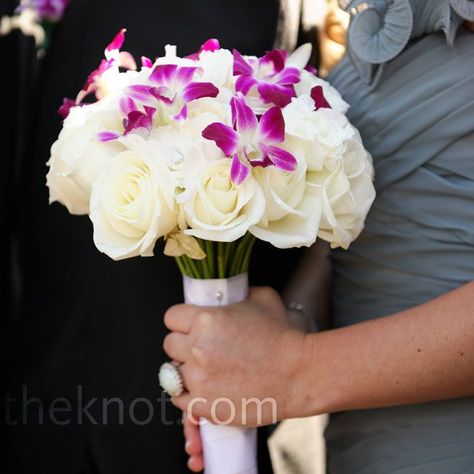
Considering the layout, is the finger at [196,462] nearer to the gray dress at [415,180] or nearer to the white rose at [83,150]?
the gray dress at [415,180]

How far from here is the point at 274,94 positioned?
1.31 meters

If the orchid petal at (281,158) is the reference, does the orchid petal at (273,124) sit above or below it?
above

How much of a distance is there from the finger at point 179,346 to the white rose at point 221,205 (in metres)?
0.30

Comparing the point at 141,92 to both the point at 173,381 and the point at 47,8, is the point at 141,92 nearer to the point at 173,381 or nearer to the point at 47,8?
the point at 173,381

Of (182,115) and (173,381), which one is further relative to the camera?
(173,381)

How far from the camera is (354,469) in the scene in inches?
61.7

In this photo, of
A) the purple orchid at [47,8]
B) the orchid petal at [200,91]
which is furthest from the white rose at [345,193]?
the purple orchid at [47,8]

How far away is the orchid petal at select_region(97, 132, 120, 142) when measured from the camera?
4.19ft

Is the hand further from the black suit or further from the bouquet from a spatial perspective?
the black suit

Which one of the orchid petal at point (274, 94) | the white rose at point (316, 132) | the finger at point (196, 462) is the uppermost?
the orchid petal at point (274, 94)

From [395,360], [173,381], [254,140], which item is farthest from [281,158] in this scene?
[173,381]

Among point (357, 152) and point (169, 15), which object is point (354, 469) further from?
point (169, 15)

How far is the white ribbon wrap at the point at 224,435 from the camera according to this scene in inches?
56.7

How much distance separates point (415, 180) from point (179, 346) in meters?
0.54
